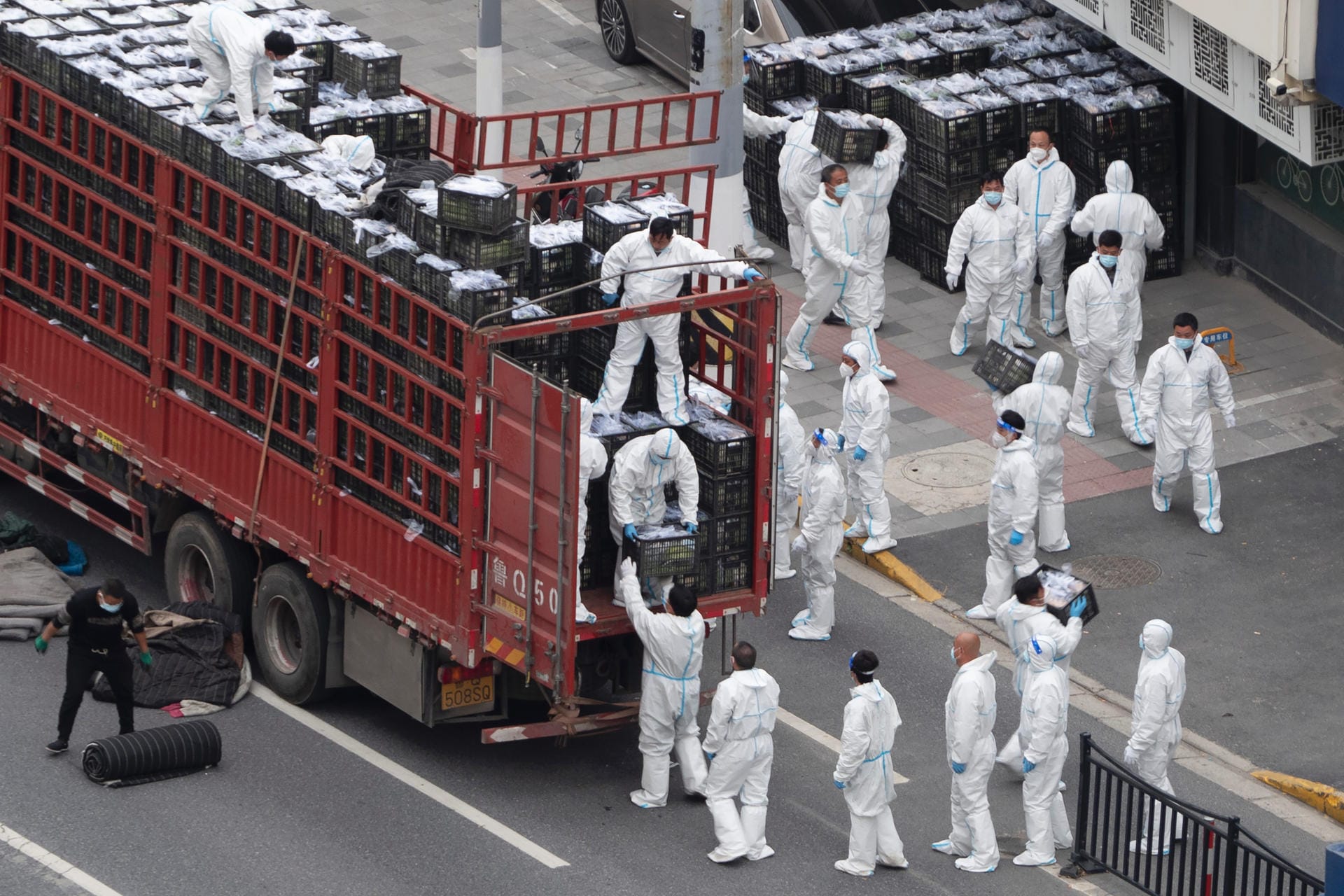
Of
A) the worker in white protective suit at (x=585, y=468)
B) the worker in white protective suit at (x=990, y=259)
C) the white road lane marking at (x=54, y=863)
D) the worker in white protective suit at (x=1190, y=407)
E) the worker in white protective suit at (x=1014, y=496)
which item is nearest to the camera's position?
the white road lane marking at (x=54, y=863)

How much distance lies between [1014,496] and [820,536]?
1.39m

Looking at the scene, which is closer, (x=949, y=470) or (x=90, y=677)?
(x=90, y=677)

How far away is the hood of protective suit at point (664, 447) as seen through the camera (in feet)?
48.7

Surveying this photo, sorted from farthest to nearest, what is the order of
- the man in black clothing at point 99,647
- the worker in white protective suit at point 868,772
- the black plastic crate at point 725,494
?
the man in black clothing at point 99,647 → the black plastic crate at point 725,494 → the worker in white protective suit at point 868,772

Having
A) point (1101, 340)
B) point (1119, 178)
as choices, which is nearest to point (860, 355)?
point (1101, 340)

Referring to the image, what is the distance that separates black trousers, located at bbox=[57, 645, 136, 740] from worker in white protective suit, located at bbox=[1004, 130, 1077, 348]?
924 cm

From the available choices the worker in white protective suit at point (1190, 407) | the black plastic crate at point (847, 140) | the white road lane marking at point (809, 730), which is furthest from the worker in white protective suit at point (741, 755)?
the black plastic crate at point (847, 140)

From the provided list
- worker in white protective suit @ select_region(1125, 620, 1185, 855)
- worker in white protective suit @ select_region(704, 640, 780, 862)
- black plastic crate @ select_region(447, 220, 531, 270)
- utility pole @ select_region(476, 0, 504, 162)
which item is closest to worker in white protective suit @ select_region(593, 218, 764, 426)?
black plastic crate @ select_region(447, 220, 531, 270)

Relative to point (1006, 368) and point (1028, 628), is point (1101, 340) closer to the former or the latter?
point (1006, 368)

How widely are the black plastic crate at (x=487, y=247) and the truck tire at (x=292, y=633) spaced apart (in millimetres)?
2502

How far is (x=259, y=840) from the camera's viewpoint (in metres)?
14.9

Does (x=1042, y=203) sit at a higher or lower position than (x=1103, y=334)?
higher

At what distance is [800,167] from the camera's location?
22.9m

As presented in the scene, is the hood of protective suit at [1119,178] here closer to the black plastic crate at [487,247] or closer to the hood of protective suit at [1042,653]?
the hood of protective suit at [1042,653]
